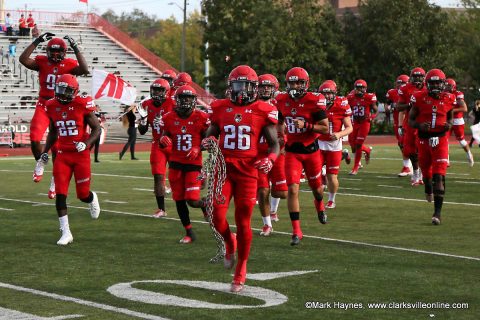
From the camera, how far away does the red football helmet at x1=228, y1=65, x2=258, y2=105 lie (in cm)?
882

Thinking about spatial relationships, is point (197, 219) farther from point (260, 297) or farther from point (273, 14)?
point (273, 14)

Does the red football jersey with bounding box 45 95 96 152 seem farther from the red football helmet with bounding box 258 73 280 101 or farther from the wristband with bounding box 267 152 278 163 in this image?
the wristband with bounding box 267 152 278 163

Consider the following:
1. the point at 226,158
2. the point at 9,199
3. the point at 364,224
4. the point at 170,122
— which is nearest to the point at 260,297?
the point at 226,158

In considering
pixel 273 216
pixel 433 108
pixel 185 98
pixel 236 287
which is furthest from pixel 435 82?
pixel 236 287

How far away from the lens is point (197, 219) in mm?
13758

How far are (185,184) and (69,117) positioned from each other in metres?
1.47

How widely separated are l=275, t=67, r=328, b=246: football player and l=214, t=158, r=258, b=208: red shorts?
7.92 ft

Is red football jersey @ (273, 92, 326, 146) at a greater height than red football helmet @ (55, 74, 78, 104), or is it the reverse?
red football helmet @ (55, 74, 78, 104)

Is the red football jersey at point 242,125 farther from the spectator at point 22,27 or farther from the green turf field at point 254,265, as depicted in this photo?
the spectator at point 22,27

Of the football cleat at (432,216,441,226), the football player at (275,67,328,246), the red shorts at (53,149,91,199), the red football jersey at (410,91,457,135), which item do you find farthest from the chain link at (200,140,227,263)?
the red football jersey at (410,91,457,135)

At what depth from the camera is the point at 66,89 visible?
1137 centimetres

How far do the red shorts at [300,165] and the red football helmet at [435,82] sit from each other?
2.32m

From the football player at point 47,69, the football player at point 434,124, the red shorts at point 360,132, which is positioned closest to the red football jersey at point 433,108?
the football player at point 434,124

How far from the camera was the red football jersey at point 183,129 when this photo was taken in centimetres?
1163
